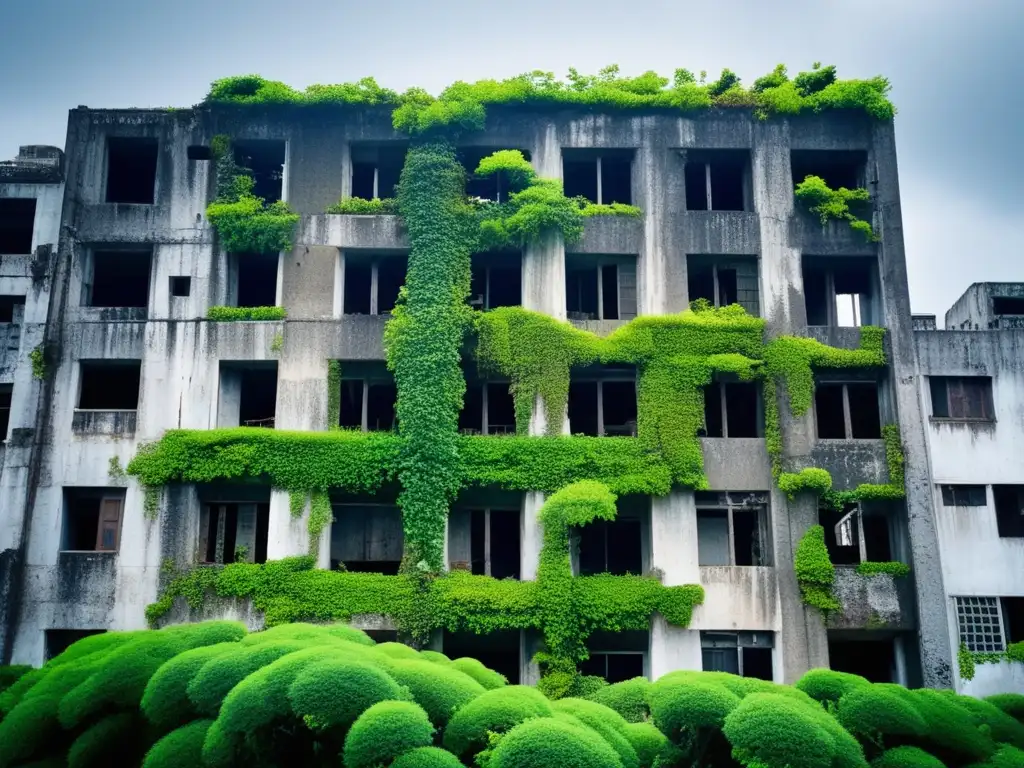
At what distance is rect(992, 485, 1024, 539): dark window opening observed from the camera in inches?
1049

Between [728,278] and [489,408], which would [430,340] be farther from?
[728,278]

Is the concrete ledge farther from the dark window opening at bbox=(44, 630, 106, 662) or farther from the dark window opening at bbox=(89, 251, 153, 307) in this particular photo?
the dark window opening at bbox=(89, 251, 153, 307)

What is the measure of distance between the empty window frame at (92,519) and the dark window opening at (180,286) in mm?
5857

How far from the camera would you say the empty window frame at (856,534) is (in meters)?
26.3

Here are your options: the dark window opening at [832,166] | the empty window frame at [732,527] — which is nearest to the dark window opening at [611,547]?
the empty window frame at [732,527]

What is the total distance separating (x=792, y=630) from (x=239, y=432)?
612 inches

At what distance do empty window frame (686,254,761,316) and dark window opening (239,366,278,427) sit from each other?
495 inches

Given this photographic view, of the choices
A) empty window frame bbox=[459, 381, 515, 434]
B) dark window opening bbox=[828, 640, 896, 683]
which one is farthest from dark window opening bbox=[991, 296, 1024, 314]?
empty window frame bbox=[459, 381, 515, 434]

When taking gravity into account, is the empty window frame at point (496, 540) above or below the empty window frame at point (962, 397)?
below

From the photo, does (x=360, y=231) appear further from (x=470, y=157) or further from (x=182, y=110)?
(x=182, y=110)

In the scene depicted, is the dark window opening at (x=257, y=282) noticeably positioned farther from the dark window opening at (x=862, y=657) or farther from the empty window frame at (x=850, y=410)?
the dark window opening at (x=862, y=657)

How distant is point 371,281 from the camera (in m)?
28.2

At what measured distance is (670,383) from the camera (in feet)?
86.3

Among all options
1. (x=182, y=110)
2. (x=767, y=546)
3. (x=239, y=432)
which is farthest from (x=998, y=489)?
(x=182, y=110)
